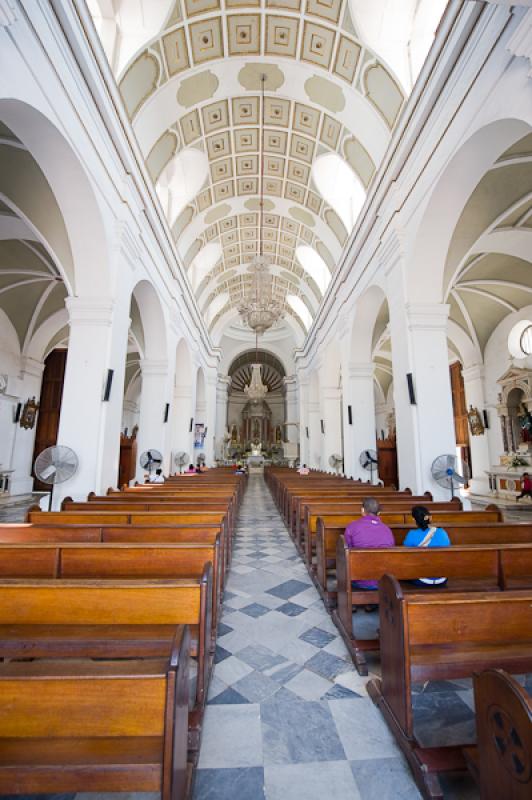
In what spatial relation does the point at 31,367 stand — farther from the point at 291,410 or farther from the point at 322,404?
the point at 291,410

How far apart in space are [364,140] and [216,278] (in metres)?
8.84

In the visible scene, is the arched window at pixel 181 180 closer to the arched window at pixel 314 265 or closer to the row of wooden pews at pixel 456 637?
the arched window at pixel 314 265

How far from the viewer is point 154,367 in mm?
9516

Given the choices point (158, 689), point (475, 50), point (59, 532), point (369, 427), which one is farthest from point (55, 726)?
point (369, 427)

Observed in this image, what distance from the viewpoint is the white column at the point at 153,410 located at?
9.05 m

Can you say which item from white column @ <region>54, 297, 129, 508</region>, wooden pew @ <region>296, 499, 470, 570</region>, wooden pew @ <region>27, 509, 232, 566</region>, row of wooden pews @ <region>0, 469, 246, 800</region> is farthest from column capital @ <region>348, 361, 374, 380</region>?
row of wooden pews @ <region>0, 469, 246, 800</region>

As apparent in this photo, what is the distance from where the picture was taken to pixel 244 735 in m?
1.78

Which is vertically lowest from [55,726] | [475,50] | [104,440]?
[55,726]

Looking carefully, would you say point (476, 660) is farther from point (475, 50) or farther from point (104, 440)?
point (475, 50)

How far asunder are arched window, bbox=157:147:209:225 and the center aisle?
30.6 ft

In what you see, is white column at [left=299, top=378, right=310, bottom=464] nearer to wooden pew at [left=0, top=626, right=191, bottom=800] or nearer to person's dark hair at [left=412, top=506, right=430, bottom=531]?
person's dark hair at [left=412, top=506, right=430, bottom=531]

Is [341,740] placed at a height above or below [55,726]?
below

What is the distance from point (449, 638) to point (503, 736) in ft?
2.11

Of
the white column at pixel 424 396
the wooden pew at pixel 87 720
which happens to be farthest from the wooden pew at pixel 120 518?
the white column at pixel 424 396
